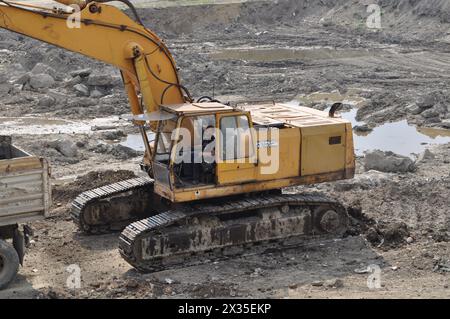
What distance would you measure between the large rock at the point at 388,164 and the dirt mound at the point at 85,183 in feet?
16.3

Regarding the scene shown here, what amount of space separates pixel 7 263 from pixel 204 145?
3.25 meters

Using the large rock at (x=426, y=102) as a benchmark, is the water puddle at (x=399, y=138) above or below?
below

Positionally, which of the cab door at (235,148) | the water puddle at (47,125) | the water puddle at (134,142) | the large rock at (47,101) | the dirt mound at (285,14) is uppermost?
the dirt mound at (285,14)

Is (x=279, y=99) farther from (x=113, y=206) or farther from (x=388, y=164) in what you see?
(x=113, y=206)

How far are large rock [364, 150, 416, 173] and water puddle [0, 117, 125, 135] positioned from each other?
7.97 meters

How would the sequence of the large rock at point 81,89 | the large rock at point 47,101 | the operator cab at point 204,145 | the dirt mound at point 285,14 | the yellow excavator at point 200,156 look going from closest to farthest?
the yellow excavator at point 200,156, the operator cab at point 204,145, the large rock at point 47,101, the large rock at point 81,89, the dirt mound at point 285,14

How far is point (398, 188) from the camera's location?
15828 mm

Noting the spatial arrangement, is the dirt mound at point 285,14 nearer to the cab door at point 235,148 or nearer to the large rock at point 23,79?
the large rock at point 23,79

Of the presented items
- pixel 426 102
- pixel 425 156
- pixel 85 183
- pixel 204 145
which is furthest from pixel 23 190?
pixel 426 102

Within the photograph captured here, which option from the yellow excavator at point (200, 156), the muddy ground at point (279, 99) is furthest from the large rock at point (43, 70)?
the yellow excavator at point (200, 156)

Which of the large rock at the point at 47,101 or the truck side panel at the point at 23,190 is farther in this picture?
the large rock at the point at 47,101

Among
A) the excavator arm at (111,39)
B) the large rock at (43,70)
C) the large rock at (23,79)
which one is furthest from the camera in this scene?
the large rock at (43,70)

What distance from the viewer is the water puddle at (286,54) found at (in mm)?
36688

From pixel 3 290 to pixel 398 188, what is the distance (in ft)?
24.7
